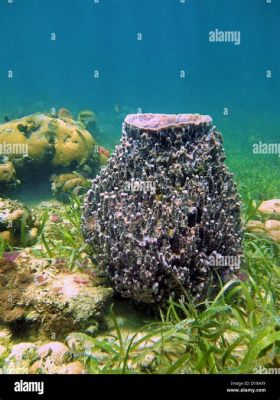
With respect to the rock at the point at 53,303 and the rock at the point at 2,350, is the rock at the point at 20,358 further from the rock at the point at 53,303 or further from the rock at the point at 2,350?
the rock at the point at 53,303

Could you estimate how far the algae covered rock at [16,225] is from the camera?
5367 millimetres

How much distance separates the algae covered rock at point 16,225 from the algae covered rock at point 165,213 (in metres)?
1.71

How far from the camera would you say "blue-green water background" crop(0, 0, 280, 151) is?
3194 inches

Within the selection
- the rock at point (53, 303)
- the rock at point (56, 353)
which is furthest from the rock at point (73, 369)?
the rock at point (53, 303)

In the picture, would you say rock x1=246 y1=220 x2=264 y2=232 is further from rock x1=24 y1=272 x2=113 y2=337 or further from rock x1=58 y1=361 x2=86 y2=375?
rock x1=58 y1=361 x2=86 y2=375

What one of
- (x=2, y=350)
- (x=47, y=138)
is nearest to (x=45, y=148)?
(x=47, y=138)

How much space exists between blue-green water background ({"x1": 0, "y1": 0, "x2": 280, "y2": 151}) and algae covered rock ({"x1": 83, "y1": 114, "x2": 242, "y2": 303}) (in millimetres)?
69412

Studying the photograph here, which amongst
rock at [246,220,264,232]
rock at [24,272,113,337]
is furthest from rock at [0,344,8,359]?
rock at [246,220,264,232]

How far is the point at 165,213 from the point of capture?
3576 millimetres

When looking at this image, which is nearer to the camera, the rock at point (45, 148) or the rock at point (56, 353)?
the rock at point (56, 353)

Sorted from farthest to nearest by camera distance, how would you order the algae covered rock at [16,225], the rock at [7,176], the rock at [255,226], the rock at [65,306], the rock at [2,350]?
the rock at [7,176] < the rock at [255,226] < the algae covered rock at [16,225] < the rock at [65,306] < the rock at [2,350]

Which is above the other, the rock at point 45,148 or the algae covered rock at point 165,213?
the rock at point 45,148

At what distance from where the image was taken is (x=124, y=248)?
3.57m
